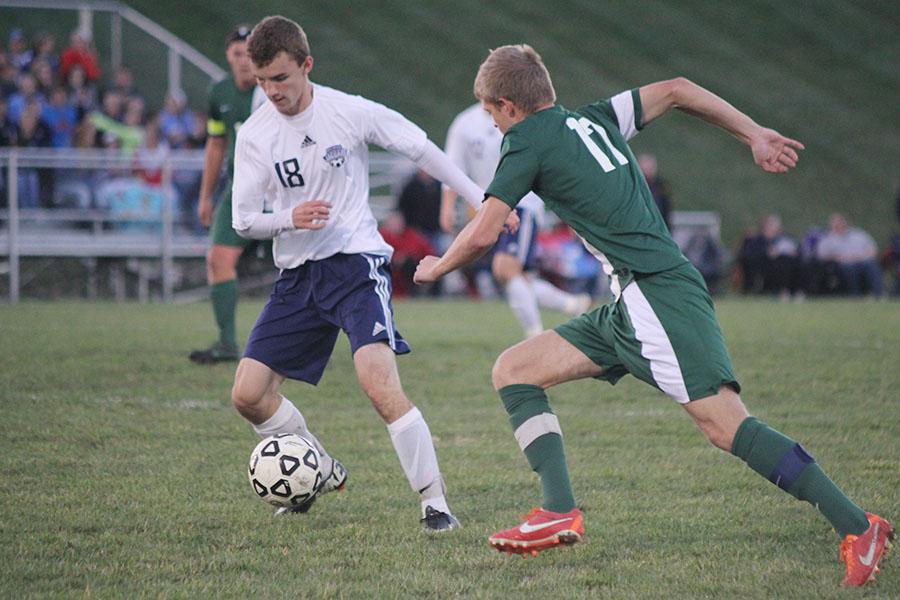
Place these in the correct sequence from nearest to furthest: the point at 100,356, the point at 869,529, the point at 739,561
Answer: the point at 869,529
the point at 739,561
the point at 100,356

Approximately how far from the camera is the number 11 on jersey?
468 cm

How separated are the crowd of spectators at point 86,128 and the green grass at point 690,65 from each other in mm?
11052

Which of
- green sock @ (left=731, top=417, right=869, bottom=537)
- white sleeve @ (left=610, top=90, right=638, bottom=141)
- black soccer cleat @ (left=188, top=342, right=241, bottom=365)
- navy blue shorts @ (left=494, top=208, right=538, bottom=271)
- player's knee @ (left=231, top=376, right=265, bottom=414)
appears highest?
white sleeve @ (left=610, top=90, right=638, bottom=141)

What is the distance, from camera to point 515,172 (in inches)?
180

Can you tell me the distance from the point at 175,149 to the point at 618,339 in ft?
48.6

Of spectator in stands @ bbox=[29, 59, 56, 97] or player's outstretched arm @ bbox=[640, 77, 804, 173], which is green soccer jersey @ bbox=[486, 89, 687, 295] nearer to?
player's outstretched arm @ bbox=[640, 77, 804, 173]

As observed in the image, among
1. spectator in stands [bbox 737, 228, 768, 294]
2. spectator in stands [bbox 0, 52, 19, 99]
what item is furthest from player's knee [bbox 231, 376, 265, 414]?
spectator in stands [bbox 737, 228, 768, 294]

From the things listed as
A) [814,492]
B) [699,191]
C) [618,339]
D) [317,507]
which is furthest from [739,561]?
[699,191]

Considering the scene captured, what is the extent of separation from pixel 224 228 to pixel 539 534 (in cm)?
533

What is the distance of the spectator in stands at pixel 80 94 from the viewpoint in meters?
18.4

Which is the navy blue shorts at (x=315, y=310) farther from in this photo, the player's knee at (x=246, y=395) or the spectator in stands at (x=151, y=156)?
the spectator in stands at (x=151, y=156)

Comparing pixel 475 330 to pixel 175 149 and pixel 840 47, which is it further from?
pixel 840 47

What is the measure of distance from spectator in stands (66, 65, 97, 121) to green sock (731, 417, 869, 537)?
51.2ft

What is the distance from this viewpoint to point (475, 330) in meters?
13.4
